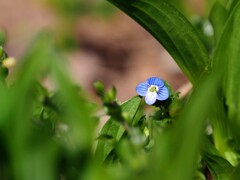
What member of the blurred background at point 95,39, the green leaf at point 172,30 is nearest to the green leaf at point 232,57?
the green leaf at point 172,30

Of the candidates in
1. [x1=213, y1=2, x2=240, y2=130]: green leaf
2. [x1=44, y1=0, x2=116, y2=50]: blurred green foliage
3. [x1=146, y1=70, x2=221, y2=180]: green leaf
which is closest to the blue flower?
[x1=213, y1=2, x2=240, y2=130]: green leaf

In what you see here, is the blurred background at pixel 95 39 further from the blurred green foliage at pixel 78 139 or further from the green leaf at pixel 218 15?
the blurred green foliage at pixel 78 139


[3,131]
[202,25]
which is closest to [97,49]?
[202,25]

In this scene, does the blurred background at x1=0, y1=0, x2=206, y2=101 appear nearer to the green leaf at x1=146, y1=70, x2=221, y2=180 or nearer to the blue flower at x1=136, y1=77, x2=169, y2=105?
the blue flower at x1=136, y1=77, x2=169, y2=105

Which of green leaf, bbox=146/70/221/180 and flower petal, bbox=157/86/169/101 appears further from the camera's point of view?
flower petal, bbox=157/86/169/101

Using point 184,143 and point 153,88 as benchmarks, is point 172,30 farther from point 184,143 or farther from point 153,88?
point 184,143

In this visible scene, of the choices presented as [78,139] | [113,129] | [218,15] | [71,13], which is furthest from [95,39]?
[78,139]

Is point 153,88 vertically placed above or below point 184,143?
above
